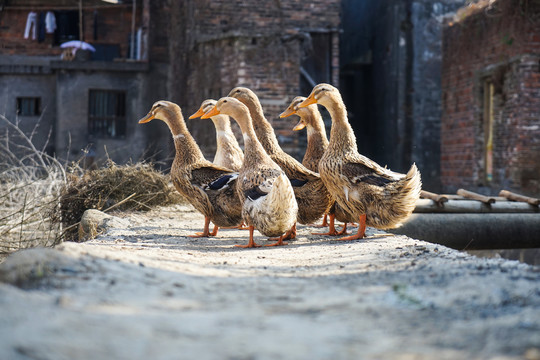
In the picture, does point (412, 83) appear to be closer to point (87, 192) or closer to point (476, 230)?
point (476, 230)

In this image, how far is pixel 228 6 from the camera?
49.3ft

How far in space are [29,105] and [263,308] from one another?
57.4ft

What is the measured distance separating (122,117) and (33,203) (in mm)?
10885

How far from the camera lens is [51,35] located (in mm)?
20234

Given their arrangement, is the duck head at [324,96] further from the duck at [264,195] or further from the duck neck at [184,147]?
the duck neck at [184,147]

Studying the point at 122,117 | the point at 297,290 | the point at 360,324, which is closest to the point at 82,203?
the point at 297,290

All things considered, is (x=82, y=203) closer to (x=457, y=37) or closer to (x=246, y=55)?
(x=246, y=55)

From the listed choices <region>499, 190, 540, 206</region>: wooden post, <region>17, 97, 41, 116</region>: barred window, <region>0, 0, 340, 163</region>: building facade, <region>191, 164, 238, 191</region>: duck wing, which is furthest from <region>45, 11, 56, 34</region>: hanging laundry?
<region>499, 190, 540, 206</region>: wooden post

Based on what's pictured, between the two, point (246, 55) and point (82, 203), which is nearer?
point (82, 203)

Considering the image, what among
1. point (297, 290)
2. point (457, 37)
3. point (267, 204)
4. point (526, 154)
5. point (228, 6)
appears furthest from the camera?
point (228, 6)

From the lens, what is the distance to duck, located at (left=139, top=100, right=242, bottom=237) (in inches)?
225

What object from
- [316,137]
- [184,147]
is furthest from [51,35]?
[316,137]

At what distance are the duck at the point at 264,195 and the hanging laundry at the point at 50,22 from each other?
16.4 metres

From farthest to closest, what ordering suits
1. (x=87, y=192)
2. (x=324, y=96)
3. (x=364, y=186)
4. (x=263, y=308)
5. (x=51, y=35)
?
(x=51, y=35), (x=87, y=192), (x=324, y=96), (x=364, y=186), (x=263, y=308)
